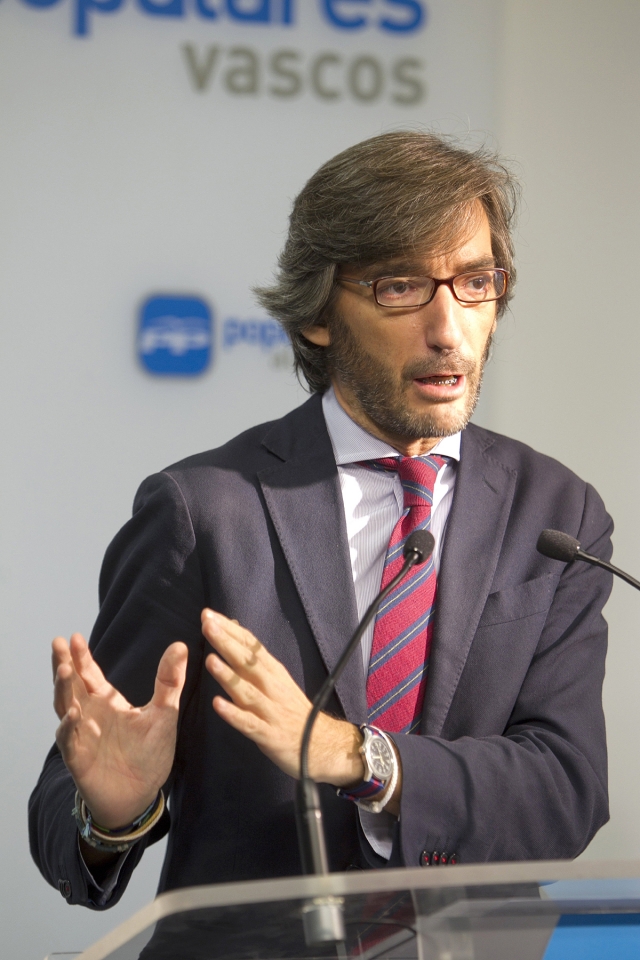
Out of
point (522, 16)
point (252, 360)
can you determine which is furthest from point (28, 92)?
point (522, 16)

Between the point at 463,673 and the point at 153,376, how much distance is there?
5.41 ft

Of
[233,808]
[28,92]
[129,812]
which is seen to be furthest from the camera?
[28,92]

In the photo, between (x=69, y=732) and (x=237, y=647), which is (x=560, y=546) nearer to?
(x=237, y=647)

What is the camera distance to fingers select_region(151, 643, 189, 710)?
1.38 metres

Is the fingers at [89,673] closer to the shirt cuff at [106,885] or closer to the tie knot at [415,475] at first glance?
the shirt cuff at [106,885]

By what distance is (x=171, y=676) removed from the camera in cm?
141

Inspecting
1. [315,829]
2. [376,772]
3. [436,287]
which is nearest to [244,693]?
[376,772]

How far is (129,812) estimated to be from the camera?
150cm

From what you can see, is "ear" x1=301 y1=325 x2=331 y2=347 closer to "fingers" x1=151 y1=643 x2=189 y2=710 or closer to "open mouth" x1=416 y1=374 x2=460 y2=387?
"open mouth" x1=416 y1=374 x2=460 y2=387

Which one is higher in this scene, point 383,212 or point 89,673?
point 383,212

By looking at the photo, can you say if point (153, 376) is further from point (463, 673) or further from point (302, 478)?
point (463, 673)

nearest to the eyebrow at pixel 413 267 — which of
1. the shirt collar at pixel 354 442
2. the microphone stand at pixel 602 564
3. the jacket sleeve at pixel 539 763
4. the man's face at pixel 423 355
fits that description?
the man's face at pixel 423 355

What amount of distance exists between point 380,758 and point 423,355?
71 cm

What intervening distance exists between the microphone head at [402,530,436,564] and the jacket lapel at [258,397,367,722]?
39cm
